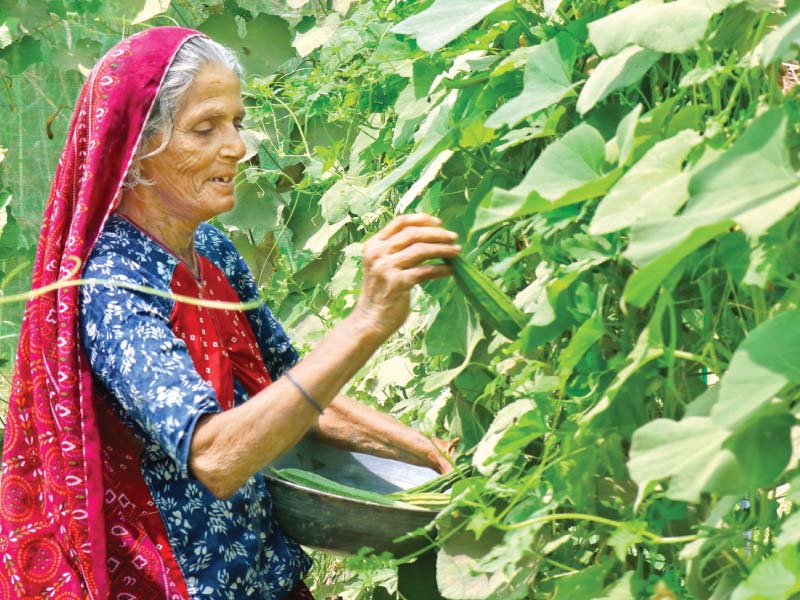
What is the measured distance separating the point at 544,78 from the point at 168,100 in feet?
2.63

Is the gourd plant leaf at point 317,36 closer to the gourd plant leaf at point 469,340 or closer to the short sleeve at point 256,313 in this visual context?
the short sleeve at point 256,313

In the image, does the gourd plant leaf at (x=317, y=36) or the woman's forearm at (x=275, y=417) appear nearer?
the woman's forearm at (x=275, y=417)

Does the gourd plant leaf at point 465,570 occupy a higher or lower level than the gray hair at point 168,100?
lower

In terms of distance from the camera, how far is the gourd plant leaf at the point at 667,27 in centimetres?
121

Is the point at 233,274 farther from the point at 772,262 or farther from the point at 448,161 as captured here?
the point at 772,262

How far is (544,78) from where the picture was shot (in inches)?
57.6

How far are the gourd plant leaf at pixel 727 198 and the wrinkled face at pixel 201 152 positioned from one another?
3.75 ft

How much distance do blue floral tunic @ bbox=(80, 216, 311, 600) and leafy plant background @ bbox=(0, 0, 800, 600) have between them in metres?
0.21

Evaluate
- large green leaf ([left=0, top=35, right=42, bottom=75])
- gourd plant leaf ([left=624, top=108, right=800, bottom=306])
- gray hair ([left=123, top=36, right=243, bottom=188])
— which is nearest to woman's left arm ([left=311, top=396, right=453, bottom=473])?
gray hair ([left=123, top=36, right=243, bottom=188])

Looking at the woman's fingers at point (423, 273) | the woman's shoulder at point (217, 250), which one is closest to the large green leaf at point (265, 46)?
the woman's shoulder at point (217, 250)

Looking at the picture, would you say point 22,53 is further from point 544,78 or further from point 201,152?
point 544,78

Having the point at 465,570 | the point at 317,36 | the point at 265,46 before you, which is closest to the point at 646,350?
the point at 465,570

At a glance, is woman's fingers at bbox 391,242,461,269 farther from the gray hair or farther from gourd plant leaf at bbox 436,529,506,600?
the gray hair

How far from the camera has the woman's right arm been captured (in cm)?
160
